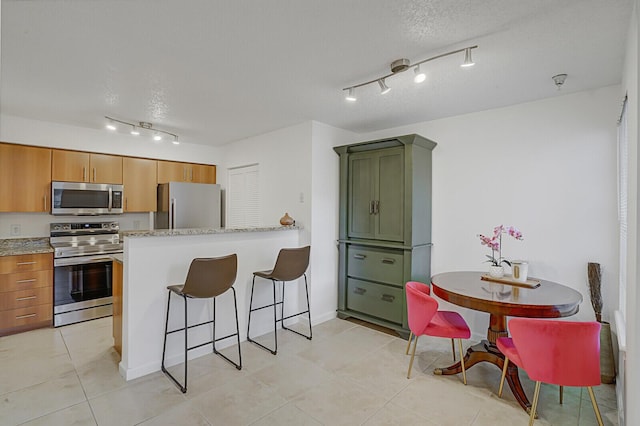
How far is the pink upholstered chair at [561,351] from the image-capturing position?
1.79 m

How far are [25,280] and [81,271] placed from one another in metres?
0.50

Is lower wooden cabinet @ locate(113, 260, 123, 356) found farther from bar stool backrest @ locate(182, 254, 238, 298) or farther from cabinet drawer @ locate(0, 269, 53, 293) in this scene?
cabinet drawer @ locate(0, 269, 53, 293)

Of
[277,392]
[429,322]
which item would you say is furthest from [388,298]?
[277,392]

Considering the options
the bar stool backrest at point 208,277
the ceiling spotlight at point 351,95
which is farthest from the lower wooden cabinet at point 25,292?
the ceiling spotlight at point 351,95

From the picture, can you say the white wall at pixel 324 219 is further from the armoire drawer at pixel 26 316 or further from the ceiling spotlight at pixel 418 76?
the armoire drawer at pixel 26 316

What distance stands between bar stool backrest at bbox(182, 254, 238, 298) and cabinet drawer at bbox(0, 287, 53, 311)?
237 cm

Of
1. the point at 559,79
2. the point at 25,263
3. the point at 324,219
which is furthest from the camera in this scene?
the point at 324,219

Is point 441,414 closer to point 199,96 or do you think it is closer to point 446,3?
point 446,3

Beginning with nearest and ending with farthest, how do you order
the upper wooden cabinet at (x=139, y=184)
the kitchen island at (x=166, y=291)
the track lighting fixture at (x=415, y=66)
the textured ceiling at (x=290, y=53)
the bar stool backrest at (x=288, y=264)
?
the textured ceiling at (x=290, y=53)
the track lighting fixture at (x=415, y=66)
the kitchen island at (x=166, y=291)
the bar stool backrest at (x=288, y=264)
the upper wooden cabinet at (x=139, y=184)

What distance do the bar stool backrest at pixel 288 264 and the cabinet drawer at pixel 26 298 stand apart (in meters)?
2.72

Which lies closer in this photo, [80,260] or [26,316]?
[26,316]

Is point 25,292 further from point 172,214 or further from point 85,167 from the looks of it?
point 172,214

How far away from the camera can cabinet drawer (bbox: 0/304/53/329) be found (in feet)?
11.0

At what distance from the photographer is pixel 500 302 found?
2168 millimetres
